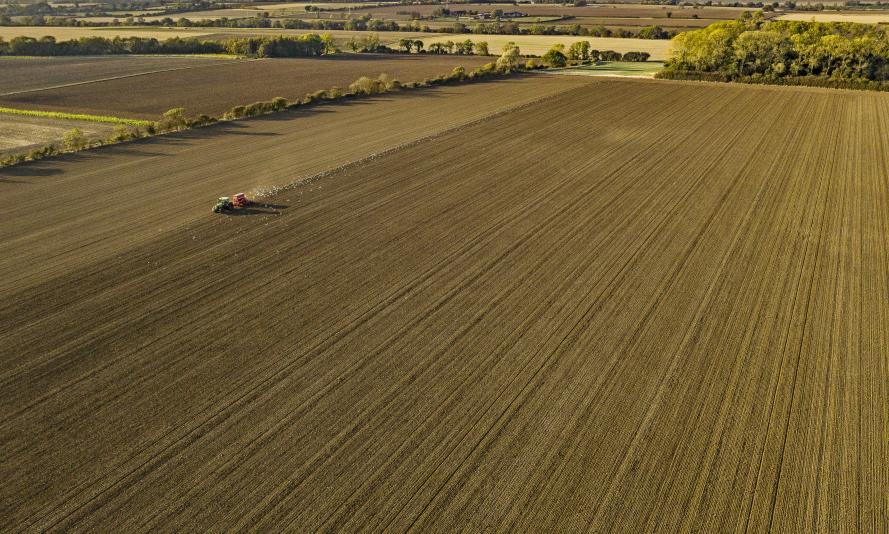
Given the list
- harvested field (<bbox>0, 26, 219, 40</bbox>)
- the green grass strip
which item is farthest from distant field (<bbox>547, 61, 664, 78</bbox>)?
harvested field (<bbox>0, 26, 219, 40</bbox>)

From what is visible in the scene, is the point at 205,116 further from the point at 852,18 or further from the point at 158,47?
the point at 852,18

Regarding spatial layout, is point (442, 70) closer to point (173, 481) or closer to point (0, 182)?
point (0, 182)

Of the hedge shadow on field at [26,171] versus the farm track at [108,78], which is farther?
the farm track at [108,78]

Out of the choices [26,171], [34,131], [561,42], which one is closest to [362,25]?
[561,42]

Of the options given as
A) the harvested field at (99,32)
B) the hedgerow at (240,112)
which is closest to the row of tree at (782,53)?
the hedgerow at (240,112)

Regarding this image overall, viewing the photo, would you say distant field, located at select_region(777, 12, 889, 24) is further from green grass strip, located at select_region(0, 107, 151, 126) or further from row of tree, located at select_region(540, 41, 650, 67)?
green grass strip, located at select_region(0, 107, 151, 126)

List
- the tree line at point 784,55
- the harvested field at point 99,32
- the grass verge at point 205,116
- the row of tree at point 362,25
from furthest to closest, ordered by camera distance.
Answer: the row of tree at point 362,25
the harvested field at point 99,32
the tree line at point 784,55
the grass verge at point 205,116

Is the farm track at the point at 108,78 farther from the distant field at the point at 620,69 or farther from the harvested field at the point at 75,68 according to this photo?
the distant field at the point at 620,69
